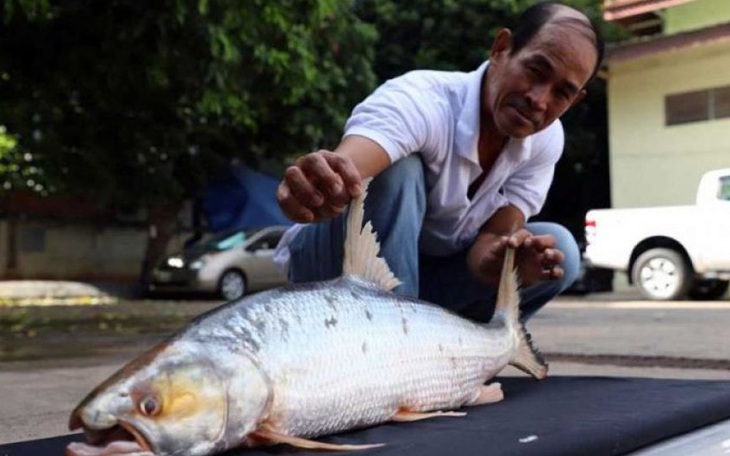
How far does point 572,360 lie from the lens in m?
4.54

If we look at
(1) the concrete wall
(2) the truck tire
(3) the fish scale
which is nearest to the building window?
(2) the truck tire

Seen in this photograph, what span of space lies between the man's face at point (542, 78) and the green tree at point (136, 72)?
14.0 feet

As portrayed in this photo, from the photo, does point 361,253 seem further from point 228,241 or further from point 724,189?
point 228,241

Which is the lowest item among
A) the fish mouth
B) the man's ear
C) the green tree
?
the fish mouth

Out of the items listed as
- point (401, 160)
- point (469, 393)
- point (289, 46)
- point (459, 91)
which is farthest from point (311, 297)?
point (289, 46)

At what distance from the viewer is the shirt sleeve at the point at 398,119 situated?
2.07 m

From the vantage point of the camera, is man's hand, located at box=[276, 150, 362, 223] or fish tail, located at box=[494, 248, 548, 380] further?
fish tail, located at box=[494, 248, 548, 380]

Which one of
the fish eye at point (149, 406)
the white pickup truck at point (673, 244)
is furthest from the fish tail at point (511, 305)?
the white pickup truck at point (673, 244)

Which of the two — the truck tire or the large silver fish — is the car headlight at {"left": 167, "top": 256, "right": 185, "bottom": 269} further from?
the large silver fish

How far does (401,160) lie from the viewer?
84.0 inches

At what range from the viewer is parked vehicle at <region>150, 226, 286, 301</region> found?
1409 cm

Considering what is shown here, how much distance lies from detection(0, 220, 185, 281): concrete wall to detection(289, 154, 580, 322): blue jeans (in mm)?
15054

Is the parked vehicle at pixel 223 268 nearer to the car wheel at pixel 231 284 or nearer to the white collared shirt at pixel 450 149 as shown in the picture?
the car wheel at pixel 231 284

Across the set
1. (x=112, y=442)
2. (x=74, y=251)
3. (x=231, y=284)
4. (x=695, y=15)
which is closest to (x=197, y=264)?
(x=231, y=284)
